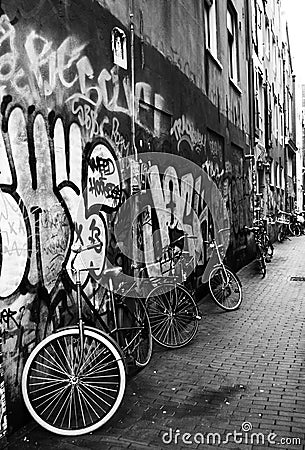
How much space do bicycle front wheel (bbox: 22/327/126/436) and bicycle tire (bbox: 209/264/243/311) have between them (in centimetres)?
462

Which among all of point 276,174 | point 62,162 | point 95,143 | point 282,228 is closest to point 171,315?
point 95,143

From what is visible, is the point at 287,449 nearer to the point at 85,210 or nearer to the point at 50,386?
the point at 50,386

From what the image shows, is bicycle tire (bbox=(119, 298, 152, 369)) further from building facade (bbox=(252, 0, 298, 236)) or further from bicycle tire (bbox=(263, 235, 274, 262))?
building facade (bbox=(252, 0, 298, 236))

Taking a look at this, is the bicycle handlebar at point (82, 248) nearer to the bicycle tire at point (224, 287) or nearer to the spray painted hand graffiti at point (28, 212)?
the spray painted hand graffiti at point (28, 212)

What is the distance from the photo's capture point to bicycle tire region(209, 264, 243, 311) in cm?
888

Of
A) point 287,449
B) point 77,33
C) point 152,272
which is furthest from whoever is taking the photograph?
point 152,272

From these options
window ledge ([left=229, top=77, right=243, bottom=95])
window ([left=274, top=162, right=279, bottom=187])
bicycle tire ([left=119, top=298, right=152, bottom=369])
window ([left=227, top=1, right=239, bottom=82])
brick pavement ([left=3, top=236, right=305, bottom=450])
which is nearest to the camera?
brick pavement ([left=3, top=236, right=305, bottom=450])

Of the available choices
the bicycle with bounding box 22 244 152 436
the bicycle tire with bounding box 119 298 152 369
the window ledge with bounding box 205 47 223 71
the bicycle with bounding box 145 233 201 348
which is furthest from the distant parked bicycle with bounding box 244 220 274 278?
the bicycle with bounding box 22 244 152 436

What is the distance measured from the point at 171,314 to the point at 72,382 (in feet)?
7.92

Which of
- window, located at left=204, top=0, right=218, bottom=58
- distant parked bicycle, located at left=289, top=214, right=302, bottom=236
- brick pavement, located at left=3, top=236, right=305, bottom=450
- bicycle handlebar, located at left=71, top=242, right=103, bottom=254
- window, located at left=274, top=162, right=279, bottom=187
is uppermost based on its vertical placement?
window, located at left=204, top=0, right=218, bottom=58

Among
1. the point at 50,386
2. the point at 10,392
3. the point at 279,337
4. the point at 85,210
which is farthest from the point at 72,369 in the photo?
the point at 279,337

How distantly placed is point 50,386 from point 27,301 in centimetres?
71

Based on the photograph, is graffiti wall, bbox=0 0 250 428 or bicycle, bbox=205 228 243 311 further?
bicycle, bbox=205 228 243 311

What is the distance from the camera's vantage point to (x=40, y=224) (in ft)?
14.3
